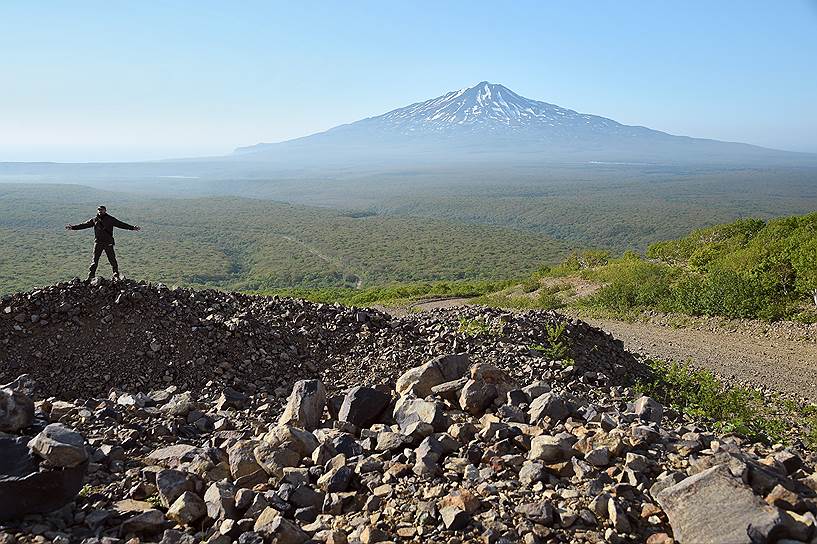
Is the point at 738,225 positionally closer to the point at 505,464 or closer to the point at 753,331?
the point at 753,331

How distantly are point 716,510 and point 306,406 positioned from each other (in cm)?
323

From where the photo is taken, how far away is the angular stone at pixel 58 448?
3904mm

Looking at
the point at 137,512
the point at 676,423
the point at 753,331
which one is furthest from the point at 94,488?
the point at 753,331

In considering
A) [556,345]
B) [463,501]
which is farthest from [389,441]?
[556,345]

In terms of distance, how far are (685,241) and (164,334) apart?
20.2 metres

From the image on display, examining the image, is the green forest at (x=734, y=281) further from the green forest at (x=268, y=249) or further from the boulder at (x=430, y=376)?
the green forest at (x=268, y=249)

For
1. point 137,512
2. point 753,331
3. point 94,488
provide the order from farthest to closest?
1. point 753,331
2. point 94,488
3. point 137,512

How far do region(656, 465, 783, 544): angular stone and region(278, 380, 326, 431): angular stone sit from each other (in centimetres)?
286

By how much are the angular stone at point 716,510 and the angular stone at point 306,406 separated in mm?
2862

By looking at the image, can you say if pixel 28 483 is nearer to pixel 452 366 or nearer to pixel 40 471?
pixel 40 471

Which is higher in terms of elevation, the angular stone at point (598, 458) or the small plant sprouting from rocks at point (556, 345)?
the angular stone at point (598, 458)

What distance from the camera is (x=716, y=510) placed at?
3.17 metres

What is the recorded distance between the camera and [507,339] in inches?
323

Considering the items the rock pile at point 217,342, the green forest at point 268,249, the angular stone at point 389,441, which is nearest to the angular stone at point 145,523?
the angular stone at point 389,441
